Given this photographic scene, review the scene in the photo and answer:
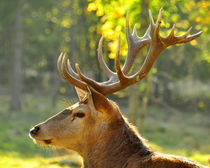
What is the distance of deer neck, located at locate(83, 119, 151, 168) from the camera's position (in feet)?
17.2

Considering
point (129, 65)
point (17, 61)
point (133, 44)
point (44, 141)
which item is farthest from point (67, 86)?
point (44, 141)

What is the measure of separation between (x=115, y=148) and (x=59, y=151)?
26.5ft

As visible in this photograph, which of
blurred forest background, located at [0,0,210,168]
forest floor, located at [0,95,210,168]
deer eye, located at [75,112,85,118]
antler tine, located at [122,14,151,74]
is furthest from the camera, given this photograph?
blurred forest background, located at [0,0,210,168]

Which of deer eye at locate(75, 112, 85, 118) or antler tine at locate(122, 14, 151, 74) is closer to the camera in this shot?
deer eye at locate(75, 112, 85, 118)

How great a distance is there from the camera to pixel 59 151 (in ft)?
43.5

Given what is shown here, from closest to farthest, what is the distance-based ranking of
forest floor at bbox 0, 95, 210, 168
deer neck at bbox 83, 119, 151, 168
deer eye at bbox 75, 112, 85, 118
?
deer neck at bbox 83, 119, 151, 168 < deer eye at bbox 75, 112, 85, 118 < forest floor at bbox 0, 95, 210, 168

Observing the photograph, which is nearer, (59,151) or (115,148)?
(115,148)

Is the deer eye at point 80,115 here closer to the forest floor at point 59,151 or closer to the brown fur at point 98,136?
the brown fur at point 98,136

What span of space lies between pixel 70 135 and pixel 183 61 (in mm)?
24767

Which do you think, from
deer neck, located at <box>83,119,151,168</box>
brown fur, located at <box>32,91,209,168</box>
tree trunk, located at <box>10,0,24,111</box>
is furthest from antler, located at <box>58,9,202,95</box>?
tree trunk, located at <box>10,0,24,111</box>

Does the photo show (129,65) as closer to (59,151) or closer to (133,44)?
(133,44)

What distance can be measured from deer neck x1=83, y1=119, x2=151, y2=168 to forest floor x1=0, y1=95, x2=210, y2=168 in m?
4.69

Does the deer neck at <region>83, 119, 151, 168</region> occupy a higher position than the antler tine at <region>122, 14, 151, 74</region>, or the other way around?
the antler tine at <region>122, 14, 151, 74</region>

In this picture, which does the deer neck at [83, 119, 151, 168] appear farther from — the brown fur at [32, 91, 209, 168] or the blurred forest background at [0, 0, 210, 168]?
the blurred forest background at [0, 0, 210, 168]
